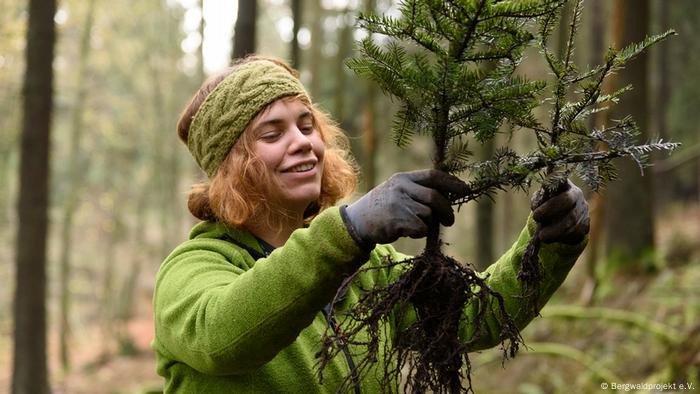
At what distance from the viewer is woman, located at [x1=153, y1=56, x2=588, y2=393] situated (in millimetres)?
1659

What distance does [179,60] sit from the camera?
2086 centimetres

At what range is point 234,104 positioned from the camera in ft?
7.58

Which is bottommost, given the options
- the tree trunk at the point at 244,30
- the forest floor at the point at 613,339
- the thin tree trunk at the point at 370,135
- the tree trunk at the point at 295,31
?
the forest floor at the point at 613,339

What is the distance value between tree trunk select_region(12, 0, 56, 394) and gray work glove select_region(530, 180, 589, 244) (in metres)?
5.90

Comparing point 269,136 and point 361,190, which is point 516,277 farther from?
point 361,190

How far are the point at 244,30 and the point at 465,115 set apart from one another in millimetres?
4647

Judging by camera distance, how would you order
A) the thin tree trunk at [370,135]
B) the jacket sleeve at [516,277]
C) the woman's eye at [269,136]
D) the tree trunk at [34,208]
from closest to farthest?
the jacket sleeve at [516,277], the woman's eye at [269,136], the tree trunk at [34,208], the thin tree trunk at [370,135]

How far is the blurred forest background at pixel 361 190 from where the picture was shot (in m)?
6.61

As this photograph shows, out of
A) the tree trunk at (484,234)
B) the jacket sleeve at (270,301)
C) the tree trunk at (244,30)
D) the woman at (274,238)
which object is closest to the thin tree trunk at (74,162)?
the tree trunk at (484,234)

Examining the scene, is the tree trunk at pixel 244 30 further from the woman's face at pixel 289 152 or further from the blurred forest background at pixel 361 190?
the woman's face at pixel 289 152

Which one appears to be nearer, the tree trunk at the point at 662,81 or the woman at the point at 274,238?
the woman at the point at 274,238

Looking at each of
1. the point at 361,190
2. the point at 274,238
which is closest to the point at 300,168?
the point at 274,238

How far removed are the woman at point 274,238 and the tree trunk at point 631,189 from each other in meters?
6.30

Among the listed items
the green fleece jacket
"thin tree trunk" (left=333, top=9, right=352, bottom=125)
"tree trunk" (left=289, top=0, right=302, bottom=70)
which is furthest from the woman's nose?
"thin tree trunk" (left=333, top=9, right=352, bottom=125)
